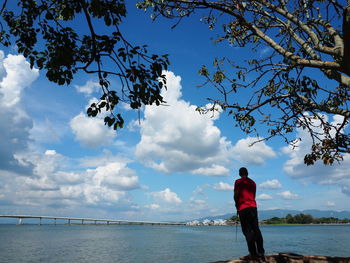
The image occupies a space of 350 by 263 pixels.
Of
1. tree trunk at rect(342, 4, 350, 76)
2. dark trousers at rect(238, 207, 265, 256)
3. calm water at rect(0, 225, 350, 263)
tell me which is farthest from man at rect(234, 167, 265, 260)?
calm water at rect(0, 225, 350, 263)

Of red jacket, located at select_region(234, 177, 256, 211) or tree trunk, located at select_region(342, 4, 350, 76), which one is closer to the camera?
tree trunk, located at select_region(342, 4, 350, 76)

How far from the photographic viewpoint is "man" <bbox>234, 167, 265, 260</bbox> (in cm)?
812

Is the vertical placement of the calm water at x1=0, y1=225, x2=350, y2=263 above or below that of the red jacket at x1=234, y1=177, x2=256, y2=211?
below

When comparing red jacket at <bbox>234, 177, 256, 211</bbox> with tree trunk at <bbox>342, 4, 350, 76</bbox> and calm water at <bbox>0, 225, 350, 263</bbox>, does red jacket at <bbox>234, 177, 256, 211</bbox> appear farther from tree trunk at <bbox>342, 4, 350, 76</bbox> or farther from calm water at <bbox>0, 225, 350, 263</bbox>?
calm water at <bbox>0, 225, 350, 263</bbox>

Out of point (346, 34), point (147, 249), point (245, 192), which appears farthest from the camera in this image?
point (147, 249)

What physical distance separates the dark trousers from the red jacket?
0.45ft

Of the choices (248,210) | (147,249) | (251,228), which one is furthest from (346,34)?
(147,249)

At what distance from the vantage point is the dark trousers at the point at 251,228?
807 centimetres

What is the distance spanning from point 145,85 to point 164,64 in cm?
51

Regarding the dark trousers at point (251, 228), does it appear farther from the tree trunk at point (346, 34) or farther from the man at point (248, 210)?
the tree trunk at point (346, 34)

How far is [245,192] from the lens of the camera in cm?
833

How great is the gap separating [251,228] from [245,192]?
101cm

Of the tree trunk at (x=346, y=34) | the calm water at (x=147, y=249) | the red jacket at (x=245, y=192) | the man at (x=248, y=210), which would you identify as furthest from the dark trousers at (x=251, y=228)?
the calm water at (x=147, y=249)

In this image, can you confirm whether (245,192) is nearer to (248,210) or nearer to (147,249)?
(248,210)
